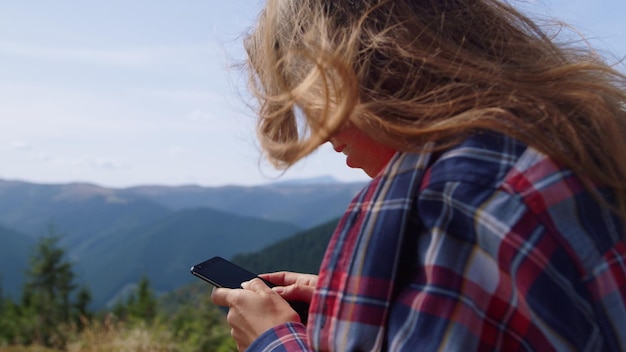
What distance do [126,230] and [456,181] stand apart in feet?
526

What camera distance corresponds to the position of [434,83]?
3.20 feet

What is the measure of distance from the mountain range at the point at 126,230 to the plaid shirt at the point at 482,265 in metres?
94.0

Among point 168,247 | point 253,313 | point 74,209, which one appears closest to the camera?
point 253,313

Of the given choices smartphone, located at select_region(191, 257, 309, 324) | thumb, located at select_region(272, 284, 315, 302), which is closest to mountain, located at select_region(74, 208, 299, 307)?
smartphone, located at select_region(191, 257, 309, 324)

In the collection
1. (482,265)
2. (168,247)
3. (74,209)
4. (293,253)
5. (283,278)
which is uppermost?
(482,265)

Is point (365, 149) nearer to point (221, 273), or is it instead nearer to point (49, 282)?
point (221, 273)

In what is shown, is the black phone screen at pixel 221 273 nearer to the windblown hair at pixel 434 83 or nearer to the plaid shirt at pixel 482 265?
the windblown hair at pixel 434 83

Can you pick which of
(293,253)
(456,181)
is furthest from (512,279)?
(293,253)

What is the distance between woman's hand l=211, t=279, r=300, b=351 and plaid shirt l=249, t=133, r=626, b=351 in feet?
0.71

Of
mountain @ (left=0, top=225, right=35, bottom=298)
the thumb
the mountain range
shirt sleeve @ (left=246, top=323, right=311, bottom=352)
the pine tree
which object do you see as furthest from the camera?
the mountain range

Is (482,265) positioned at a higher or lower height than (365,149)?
lower

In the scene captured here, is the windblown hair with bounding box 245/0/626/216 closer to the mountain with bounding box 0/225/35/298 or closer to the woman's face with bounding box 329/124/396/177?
the woman's face with bounding box 329/124/396/177

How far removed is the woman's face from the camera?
1032 millimetres

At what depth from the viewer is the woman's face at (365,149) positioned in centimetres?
103
